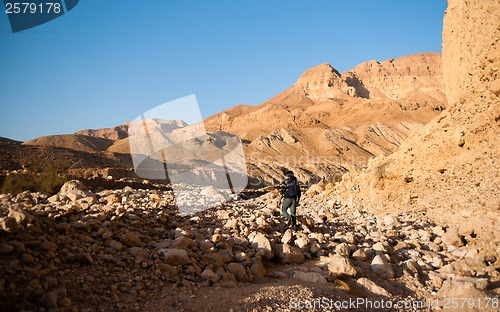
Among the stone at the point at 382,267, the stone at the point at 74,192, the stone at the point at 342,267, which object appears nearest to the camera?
the stone at the point at 342,267

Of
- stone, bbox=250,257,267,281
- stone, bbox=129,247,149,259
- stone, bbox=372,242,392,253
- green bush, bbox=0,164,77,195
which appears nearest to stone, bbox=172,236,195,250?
stone, bbox=129,247,149,259

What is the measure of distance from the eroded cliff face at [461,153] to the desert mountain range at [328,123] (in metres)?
15.3

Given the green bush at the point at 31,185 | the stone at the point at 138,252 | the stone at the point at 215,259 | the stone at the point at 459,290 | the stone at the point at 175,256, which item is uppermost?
the green bush at the point at 31,185

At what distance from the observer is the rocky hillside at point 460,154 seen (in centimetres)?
789

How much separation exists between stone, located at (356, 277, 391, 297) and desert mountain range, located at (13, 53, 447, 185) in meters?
21.3

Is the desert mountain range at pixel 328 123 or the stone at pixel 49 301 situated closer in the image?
the stone at pixel 49 301

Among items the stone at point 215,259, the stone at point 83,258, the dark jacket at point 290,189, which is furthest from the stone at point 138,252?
the dark jacket at point 290,189

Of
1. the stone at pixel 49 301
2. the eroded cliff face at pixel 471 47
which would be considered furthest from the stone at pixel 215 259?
the eroded cliff face at pixel 471 47

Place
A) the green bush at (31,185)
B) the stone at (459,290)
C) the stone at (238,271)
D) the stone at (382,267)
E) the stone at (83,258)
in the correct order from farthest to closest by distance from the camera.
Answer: the green bush at (31,185), the stone at (382,267), the stone at (238,271), the stone at (459,290), the stone at (83,258)

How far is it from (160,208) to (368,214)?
19.8ft

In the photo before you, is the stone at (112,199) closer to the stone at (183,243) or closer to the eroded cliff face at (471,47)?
the stone at (183,243)

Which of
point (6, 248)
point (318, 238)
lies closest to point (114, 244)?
point (6, 248)

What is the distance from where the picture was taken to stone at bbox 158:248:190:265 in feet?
14.7

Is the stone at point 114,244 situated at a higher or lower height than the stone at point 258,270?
higher
